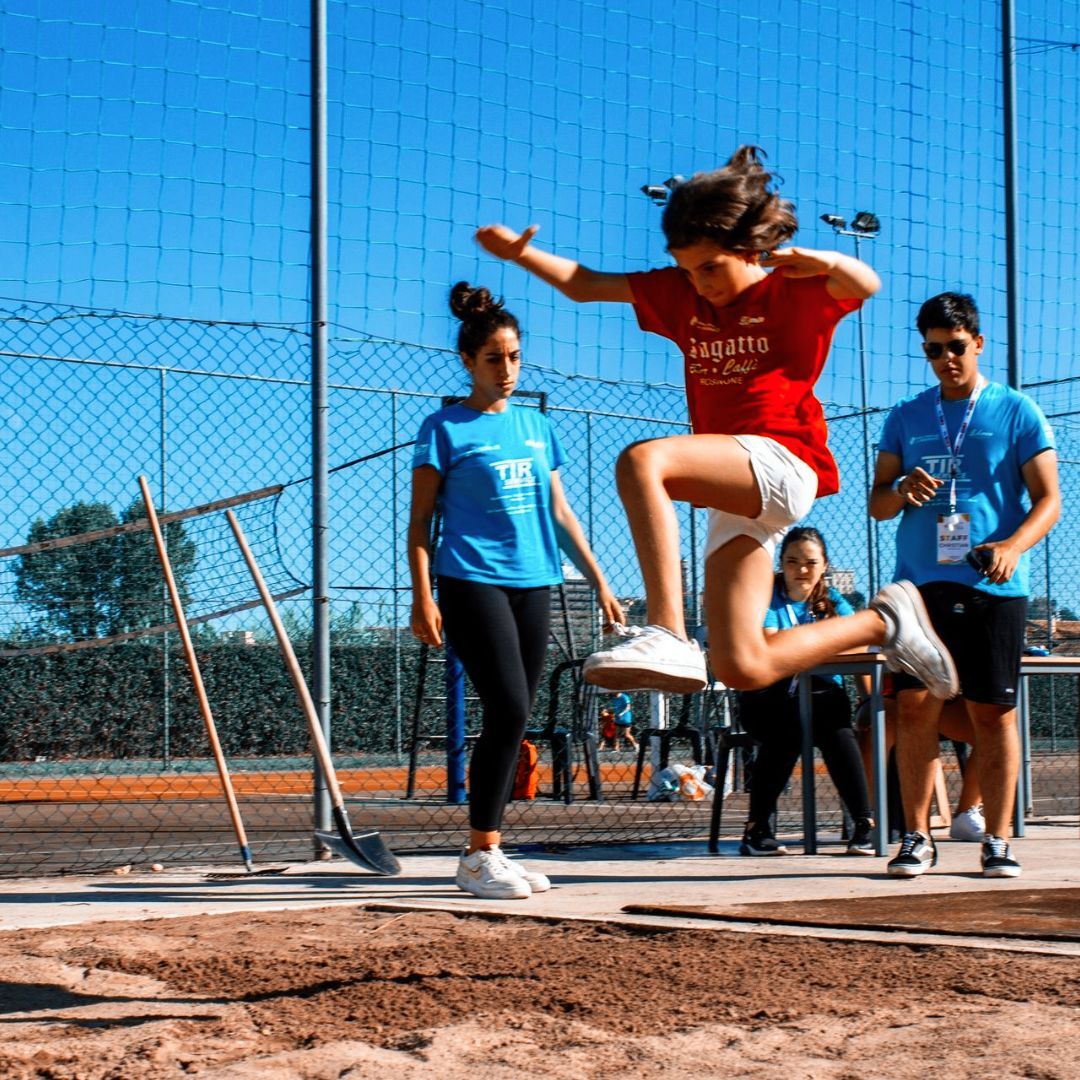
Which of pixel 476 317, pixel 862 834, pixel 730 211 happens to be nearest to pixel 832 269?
pixel 730 211

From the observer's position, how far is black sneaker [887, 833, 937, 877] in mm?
5262

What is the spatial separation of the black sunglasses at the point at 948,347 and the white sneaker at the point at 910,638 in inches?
55.5

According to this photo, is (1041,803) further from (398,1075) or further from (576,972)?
Result: (398,1075)

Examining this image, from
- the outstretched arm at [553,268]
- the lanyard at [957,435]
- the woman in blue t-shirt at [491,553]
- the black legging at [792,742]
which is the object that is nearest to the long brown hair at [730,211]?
the outstretched arm at [553,268]

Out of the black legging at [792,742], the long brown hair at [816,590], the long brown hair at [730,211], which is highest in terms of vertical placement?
the long brown hair at [730,211]

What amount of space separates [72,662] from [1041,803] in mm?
8059

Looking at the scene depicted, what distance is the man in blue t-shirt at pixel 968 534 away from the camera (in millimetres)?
5406

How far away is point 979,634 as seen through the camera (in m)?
5.41

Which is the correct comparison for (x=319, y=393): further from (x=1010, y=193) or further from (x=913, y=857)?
(x=1010, y=193)

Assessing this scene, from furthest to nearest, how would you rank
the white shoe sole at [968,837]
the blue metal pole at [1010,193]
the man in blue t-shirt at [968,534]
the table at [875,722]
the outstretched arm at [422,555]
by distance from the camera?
1. the blue metal pole at [1010,193]
2. the white shoe sole at [968,837]
3. the table at [875,722]
4. the man in blue t-shirt at [968,534]
5. the outstretched arm at [422,555]

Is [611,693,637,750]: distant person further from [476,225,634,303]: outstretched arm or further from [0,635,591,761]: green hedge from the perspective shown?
[476,225,634,303]: outstretched arm

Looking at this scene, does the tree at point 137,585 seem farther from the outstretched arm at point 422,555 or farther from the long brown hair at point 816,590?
the outstretched arm at point 422,555

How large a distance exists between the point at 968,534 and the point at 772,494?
193 centimetres

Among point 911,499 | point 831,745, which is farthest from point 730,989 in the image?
point 831,745
